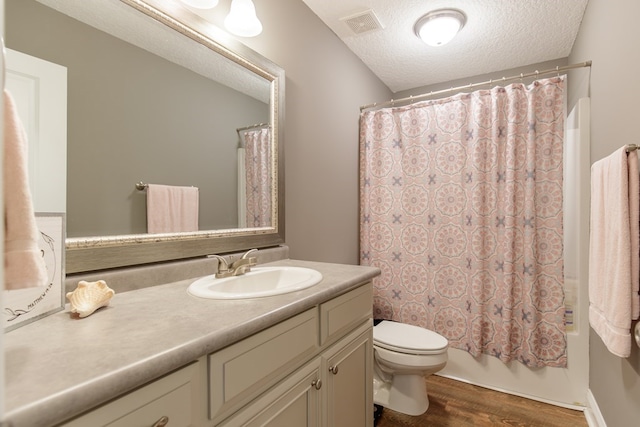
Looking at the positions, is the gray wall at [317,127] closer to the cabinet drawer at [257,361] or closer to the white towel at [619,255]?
the cabinet drawer at [257,361]

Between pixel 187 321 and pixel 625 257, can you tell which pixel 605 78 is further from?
pixel 187 321

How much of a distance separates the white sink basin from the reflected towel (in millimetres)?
449

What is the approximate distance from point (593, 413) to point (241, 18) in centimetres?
271

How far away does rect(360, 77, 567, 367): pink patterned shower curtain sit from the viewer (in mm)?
1953

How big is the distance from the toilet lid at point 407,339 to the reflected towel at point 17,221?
5.48ft

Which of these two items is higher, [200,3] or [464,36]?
[464,36]

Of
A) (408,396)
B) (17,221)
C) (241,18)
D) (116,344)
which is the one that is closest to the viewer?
(17,221)

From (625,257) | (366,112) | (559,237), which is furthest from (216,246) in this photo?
(559,237)

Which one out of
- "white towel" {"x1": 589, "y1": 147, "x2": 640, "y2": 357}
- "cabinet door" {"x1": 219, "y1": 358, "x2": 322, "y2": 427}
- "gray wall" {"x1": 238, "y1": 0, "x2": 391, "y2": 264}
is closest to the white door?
"cabinet door" {"x1": 219, "y1": 358, "x2": 322, "y2": 427}

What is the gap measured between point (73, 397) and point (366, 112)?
2.46 m

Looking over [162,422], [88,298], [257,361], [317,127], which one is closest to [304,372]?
[257,361]

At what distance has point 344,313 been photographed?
3.78 ft

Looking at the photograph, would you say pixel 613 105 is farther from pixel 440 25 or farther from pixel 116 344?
pixel 116 344

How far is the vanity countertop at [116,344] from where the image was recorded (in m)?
0.43
